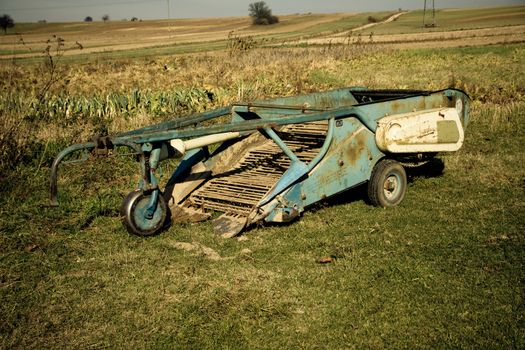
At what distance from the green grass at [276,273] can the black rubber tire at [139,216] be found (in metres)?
0.14

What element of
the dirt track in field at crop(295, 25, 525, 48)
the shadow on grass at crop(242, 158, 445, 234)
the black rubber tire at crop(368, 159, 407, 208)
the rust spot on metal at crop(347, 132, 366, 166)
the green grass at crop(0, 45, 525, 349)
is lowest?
the green grass at crop(0, 45, 525, 349)

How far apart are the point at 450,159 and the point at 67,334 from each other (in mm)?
5849

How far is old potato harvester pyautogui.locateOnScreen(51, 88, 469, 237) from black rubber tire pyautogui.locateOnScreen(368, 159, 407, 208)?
0.01 metres

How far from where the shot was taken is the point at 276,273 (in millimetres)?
3982

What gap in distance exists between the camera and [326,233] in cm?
476

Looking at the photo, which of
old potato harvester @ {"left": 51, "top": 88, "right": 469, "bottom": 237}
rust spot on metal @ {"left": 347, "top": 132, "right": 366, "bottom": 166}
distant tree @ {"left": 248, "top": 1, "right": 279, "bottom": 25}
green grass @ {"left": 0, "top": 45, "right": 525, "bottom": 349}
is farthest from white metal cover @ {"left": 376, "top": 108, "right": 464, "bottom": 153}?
distant tree @ {"left": 248, "top": 1, "right": 279, "bottom": 25}

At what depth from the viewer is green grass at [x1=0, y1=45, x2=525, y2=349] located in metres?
3.17

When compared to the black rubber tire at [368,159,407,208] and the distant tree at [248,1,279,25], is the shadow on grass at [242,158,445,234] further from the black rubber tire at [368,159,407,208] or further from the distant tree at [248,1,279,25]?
the distant tree at [248,1,279,25]

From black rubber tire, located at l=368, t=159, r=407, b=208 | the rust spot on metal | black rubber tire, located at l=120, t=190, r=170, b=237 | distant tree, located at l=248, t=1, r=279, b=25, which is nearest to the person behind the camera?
black rubber tire, located at l=120, t=190, r=170, b=237

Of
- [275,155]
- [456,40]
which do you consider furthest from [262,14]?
[275,155]

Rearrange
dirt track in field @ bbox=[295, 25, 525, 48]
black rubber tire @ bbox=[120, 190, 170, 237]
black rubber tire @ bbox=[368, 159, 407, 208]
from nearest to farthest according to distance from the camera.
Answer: black rubber tire @ bbox=[120, 190, 170, 237] < black rubber tire @ bbox=[368, 159, 407, 208] < dirt track in field @ bbox=[295, 25, 525, 48]

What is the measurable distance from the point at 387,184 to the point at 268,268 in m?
2.11

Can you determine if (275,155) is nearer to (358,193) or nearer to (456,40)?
(358,193)

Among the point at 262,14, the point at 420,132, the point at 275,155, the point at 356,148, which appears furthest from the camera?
the point at 262,14
